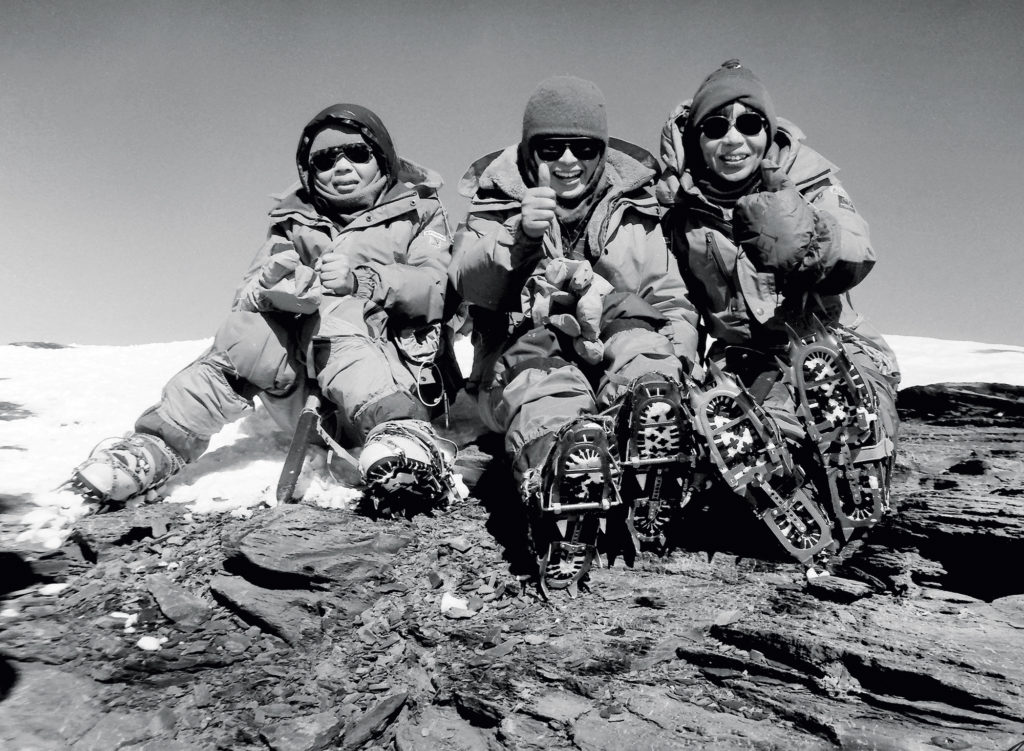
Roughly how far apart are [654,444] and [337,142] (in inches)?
115

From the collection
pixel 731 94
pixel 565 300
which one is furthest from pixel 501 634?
pixel 731 94

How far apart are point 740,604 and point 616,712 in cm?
79

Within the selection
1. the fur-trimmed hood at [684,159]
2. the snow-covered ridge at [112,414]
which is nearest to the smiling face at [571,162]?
the fur-trimmed hood at [684,159]

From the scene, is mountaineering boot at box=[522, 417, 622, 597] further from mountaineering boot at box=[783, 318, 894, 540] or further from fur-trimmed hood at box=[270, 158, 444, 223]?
fur-trimmed hood at box=[270, 158, 444, 223]

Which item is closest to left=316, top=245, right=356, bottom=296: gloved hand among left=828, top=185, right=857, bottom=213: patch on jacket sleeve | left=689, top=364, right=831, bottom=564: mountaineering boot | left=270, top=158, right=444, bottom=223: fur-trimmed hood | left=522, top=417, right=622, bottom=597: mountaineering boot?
left=270, top=158, right=444, bottom=223: fur-trimmed hood

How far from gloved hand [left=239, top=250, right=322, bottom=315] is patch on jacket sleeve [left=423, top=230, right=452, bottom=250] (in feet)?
2.88

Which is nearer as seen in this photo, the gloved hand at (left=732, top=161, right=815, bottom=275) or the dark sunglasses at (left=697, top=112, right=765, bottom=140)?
the gloved hand at (left=732, top=161, right=815, bottom=275)

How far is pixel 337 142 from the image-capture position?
4523 mm

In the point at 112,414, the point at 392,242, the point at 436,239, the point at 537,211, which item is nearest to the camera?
the point at 537,211

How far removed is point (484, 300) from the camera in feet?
12.1

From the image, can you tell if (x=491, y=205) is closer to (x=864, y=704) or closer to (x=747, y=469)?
(x=747, y=469)

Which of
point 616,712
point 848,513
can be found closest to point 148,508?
point 616,712

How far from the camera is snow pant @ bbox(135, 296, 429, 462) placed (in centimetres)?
383

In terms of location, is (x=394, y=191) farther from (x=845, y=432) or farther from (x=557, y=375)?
(x=845, y=432)
